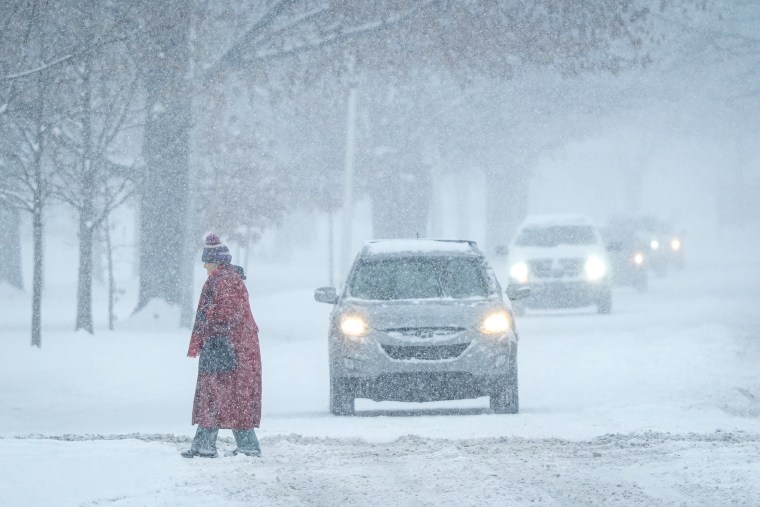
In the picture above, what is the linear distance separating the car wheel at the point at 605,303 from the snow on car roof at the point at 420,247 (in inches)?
485

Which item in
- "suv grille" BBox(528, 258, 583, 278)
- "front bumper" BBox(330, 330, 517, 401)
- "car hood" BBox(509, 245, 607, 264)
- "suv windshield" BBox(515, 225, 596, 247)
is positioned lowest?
"front bumper" BBox(330, 330, 517, 401)

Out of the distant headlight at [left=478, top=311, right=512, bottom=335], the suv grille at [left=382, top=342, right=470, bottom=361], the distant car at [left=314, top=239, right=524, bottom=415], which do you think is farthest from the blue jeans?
the distant headlight at [left=478, top=311, right=512, bottom=335]

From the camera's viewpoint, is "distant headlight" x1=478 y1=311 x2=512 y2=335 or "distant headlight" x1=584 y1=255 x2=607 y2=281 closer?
"distant headlight" x1=478 y1=311 x2=512 y2=335

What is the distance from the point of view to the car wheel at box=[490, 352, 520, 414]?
39.9 feet

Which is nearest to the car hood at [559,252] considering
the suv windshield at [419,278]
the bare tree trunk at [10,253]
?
the suv windshield at [419,278]

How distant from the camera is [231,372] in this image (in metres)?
9.02

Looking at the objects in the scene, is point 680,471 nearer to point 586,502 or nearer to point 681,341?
point 586,502

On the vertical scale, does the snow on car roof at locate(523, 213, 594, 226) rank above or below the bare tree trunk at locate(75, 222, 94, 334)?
above

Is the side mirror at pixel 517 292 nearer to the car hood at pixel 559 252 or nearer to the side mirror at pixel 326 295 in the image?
the side mirror at pixel 326 295

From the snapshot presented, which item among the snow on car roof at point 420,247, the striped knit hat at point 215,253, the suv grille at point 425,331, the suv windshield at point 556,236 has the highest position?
the suv windshield at point 556,236

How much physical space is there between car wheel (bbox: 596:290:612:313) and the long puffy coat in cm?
1745

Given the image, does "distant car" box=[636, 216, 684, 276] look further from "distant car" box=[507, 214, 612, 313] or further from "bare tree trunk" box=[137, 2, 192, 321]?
"bare tree trunk" box=[137, 2, 192, 321]

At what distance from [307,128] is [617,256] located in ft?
36.1

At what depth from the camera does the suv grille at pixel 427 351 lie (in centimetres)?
1205
